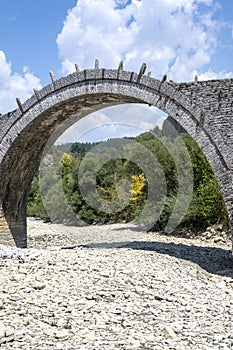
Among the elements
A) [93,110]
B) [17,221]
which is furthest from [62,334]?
[17,221]

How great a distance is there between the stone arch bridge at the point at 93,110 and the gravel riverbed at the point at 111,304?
A: 2005 millimetres

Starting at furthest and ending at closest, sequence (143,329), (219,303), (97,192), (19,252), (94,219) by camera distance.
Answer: (94,219)
(97,192)
(19,252)
(219,303)
(143,329)

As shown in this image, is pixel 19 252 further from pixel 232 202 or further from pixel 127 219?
pixel 127 219

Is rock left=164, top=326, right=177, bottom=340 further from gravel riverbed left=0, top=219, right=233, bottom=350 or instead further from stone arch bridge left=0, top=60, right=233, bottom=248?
stone arch bridge left=0, top=60, right=233, bottom=248

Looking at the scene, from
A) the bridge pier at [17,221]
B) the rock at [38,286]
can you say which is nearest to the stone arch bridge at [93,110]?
the bridge pier at [17,221]

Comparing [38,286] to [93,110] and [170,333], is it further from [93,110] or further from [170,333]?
[93,110]

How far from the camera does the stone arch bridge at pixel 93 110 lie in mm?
8445

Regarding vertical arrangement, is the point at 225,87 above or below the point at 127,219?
above

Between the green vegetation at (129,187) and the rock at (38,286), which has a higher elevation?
the green vegetation at (129,187)

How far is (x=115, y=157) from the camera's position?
25.5m

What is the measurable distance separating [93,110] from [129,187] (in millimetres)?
11292

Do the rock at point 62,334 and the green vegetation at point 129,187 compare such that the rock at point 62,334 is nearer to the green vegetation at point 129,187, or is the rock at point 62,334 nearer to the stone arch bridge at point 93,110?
the stone arch bridge at point 93,110

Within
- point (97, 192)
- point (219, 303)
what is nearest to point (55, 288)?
point (219, 303)

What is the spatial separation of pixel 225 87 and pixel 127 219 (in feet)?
54.6
